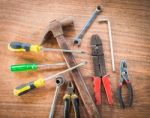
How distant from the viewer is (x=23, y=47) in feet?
3.80

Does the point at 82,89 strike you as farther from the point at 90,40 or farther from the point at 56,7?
the point at 56,7

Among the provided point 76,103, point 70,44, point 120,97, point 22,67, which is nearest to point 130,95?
point 120,97

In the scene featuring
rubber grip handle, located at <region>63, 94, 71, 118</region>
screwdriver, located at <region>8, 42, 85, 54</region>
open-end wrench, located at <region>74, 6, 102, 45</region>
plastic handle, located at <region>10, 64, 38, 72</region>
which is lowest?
rubber grip handle, located at <region>63, 94, 71, 118</region>

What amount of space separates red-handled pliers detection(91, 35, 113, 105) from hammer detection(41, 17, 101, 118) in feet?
0.15

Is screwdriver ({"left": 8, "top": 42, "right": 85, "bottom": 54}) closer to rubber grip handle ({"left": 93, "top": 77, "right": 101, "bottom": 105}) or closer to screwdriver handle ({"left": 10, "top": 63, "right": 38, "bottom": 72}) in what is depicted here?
screwdriver handle ({"left": 10, "top": 63, "right": 38, "bottom": 72})

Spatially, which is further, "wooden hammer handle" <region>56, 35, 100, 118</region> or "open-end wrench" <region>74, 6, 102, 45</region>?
"open-end wrench" <region>74, 6, 102, 45</region>

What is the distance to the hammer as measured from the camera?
111 centimetres

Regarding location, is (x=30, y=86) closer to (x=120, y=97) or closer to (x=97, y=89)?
(x=97, y=89)

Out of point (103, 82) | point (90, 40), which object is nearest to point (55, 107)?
point (103, 82)

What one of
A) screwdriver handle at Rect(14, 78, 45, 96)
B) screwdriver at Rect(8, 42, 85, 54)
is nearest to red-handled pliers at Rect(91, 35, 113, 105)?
screwdriver at Rect(8, 42, 85, 54)

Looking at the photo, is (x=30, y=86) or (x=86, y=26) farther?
(x=86, y=26)

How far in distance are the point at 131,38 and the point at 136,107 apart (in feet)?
1.13

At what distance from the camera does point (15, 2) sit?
1.29m

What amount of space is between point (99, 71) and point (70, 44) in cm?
20
